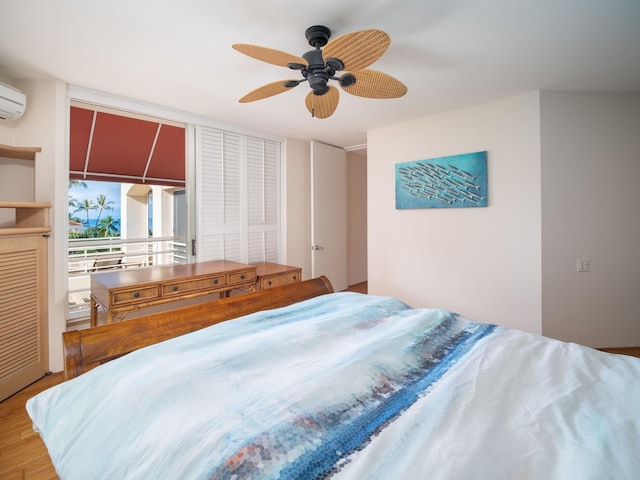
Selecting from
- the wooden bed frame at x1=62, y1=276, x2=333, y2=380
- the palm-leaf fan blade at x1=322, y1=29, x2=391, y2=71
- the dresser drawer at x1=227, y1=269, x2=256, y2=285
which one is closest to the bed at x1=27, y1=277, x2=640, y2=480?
the wooden bed frame at x1=62, y1=276, x2=333, y2=380

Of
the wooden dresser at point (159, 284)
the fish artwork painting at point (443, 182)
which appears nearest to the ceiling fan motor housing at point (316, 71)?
the wooden dresser at point (159, 284)

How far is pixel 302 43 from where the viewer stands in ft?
6.54

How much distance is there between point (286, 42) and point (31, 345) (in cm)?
284

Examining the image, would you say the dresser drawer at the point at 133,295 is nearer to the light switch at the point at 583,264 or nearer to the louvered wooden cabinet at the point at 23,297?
the louvered wooden cabinet at the point at 23,297

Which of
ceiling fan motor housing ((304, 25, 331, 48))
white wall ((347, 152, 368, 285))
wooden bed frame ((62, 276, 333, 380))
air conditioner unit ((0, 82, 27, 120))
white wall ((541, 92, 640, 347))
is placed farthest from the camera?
white wall ((347, 152, 368, 285))

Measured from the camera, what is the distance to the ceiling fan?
56.7 inches

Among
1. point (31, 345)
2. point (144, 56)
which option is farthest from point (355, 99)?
point (31, 345)

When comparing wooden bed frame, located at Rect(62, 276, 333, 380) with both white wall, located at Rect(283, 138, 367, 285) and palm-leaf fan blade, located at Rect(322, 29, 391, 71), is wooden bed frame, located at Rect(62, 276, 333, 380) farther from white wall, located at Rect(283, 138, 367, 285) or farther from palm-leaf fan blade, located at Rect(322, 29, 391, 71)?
white wall, located at Rect(283, 138, 367, 285)

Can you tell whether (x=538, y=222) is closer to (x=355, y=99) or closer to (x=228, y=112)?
(x=355, y=99)

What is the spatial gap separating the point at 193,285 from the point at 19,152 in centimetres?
158

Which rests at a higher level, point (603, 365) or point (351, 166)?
point (351, 166)

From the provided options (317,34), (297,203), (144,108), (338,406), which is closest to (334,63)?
(317,34)

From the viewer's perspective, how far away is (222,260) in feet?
11.6

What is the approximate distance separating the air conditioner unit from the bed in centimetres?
197
